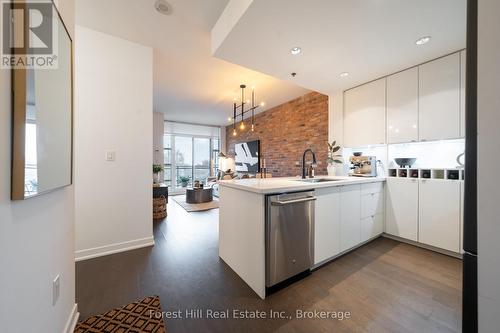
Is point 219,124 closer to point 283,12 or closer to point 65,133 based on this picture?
point 283,12

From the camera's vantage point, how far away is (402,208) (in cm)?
257

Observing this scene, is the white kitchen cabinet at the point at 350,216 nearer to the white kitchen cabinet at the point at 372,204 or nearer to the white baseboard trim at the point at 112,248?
the white kitchen cabinet at the point at 372,204

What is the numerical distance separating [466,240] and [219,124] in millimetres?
7687

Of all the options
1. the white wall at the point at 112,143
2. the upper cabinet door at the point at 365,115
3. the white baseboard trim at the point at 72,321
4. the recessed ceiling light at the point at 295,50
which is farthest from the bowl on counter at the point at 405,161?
the white baseboard trim at the point at 72,321

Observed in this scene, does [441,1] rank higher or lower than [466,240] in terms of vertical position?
higher

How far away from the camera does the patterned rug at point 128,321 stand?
123 centimetres

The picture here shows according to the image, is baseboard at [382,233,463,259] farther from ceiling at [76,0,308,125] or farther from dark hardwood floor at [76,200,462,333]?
ceiling at [76,0,308,125]

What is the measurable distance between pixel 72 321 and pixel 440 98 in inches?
163

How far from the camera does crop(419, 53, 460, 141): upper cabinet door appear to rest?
2.17 m

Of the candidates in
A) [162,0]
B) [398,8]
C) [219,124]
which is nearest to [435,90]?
[398,8]

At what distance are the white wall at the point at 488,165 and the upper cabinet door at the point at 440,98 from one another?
2472mm

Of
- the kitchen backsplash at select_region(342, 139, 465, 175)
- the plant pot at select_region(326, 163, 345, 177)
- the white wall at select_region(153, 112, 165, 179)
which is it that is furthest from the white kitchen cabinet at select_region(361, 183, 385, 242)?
the white wall at select_region(153, 112, 165, 179)

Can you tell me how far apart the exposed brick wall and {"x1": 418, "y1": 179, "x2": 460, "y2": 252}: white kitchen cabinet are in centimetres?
185

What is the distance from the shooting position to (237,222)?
1.82m
